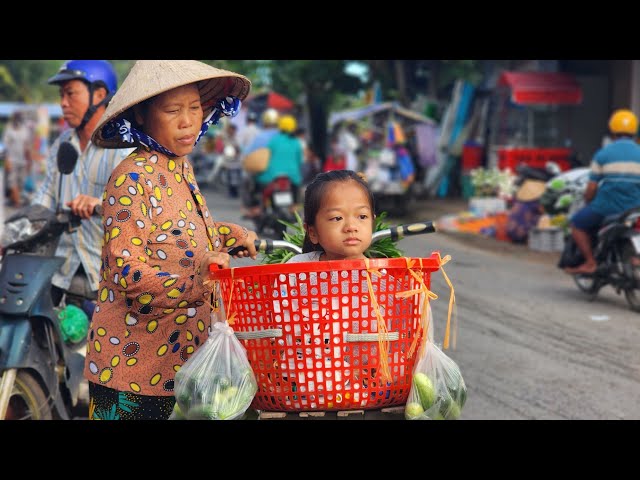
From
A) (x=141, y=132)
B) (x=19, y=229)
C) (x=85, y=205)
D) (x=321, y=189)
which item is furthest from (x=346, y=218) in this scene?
(x=19, y=229)

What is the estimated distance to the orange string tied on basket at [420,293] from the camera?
103 inches

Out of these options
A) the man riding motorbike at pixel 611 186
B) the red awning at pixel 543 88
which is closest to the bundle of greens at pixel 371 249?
the man riding motorbike at pixel 611 186

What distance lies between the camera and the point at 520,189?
46.2ft

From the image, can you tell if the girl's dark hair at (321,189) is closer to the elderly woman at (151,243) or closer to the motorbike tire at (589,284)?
the elderly woman at (151,243)

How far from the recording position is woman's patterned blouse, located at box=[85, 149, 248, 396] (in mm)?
2844

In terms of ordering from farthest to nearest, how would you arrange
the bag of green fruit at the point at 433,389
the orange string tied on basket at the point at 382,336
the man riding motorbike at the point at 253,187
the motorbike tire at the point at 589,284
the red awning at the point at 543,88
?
1. the red awning at the point at 543,88
2. the man riding motorbike at the point at 253,187
3. the motorbike tire at the point at 589,284
4. the bag of green fruit at the point at 433,389
5. the orange string tied on basket at the point at 382,336

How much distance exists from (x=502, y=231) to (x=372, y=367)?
41.3ft

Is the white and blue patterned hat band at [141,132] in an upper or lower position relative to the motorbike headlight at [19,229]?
upper

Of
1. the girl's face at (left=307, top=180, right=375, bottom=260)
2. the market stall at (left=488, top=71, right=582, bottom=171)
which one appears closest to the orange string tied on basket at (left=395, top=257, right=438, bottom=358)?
the girl's face at (left=307, top=180, right=375, bottom=260)

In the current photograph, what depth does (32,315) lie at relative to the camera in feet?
14.4

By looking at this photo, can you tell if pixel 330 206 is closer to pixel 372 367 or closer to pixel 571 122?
pixel 372 367

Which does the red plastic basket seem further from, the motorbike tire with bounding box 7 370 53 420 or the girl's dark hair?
the motorbike tire with bounding box 7 370 53 420

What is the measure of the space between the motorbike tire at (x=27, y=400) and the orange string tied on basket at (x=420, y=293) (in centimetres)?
240

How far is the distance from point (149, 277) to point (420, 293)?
2.65ft
